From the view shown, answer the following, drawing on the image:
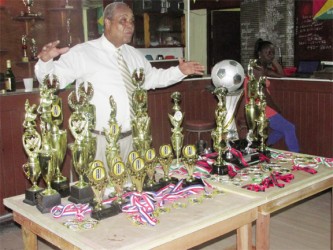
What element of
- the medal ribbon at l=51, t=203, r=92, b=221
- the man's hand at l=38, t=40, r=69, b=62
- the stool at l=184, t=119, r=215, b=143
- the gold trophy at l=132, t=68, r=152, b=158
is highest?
the man's hand at l=38, t=40, r=69, b=62

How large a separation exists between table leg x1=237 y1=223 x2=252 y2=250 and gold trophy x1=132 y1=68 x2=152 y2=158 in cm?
55

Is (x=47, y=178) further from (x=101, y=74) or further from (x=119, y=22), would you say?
(x=119, y=22)

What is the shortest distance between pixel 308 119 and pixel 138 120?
301cm

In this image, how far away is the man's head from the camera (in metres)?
2.73

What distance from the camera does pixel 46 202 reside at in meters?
1.83

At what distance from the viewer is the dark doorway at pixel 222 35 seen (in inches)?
353

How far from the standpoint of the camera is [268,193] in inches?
80.4

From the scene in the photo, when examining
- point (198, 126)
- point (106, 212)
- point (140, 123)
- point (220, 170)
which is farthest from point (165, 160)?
point (198, 126)

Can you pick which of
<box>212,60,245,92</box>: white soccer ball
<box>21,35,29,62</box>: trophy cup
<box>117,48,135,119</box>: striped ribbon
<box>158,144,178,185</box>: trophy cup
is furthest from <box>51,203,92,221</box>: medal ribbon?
<box>21,35,29,62</box>: trophy cup

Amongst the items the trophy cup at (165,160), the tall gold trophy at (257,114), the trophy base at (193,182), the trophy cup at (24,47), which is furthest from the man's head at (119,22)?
the trophy cup at (24,47)

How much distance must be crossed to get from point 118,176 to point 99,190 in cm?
10

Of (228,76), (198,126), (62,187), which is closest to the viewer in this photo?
(62,187)

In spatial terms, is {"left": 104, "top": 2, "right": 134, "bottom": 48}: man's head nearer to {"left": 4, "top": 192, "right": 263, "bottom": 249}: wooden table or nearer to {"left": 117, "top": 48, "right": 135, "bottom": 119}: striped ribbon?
{"left": 117, "top": 48, "right": 135, "bottom": 119}: striped ribbon

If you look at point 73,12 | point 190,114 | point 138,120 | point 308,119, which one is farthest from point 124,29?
point 73,12
